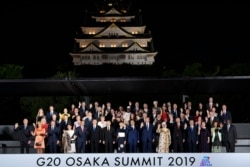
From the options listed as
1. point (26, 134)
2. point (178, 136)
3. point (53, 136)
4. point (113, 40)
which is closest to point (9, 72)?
point (26, 134)

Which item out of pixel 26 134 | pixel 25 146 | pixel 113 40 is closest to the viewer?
pixel 25 146

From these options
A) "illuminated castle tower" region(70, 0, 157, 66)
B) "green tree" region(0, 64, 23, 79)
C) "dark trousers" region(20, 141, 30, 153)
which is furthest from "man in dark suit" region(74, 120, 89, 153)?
"illuminated castle tower" region(70, 0, 157, 66)

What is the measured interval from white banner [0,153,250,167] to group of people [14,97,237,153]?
298cm

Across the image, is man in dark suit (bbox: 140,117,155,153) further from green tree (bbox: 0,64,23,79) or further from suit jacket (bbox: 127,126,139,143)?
green tree (bbox: 0,64,23,79)

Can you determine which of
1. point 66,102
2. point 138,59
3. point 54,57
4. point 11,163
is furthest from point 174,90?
point 54,57

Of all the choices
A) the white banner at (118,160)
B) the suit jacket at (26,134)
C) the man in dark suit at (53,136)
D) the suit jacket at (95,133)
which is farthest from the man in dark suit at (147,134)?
the suit jacket at (26,134)

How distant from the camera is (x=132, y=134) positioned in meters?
22.2

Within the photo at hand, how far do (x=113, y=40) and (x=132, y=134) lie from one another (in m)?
91.8

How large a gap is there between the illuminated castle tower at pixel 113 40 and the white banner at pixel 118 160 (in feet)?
284

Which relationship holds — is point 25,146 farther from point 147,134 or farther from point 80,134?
point 147,134

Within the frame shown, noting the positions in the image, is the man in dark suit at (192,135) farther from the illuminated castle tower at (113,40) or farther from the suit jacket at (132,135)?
the illuminated castle tower at (113,40)

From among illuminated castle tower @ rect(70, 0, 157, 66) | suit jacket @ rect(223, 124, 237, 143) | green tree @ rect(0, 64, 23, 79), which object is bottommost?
suit jacket @ rect(223, 124, 237, 143)

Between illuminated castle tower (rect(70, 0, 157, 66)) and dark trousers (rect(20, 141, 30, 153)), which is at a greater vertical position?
illuminated castle tower (rect(70, 0, 157, 66))

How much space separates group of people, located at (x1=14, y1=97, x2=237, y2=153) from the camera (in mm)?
22125
